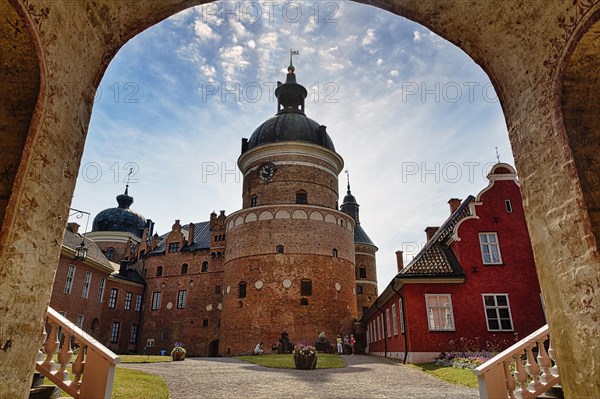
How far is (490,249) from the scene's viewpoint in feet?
59.4

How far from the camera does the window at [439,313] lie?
55.4 ft

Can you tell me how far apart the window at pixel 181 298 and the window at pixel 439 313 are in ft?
91.2

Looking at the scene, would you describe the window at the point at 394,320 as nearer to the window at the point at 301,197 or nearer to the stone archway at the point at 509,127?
the window at the point at 301,197

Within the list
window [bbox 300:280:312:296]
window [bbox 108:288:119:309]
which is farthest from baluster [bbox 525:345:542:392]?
window [bbox 108:288:119:309]

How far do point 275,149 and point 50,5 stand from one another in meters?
28.9

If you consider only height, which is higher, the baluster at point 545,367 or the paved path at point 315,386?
the baluster at point 545,367

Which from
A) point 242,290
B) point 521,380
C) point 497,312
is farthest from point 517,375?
point 242,290

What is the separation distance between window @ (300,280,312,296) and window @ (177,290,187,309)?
16.0 m

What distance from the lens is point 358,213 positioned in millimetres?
55656

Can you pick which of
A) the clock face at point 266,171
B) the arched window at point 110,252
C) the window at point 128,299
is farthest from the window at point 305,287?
the arched window at point 110,252

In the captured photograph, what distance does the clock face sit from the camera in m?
32.1

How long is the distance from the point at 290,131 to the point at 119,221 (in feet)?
102

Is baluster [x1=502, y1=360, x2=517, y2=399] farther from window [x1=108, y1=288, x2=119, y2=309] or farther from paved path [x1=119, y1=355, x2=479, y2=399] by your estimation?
window [x1=108, y1=288, x2=119, y2=309]

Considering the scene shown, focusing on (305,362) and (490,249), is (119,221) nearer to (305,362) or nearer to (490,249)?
(305,362)
